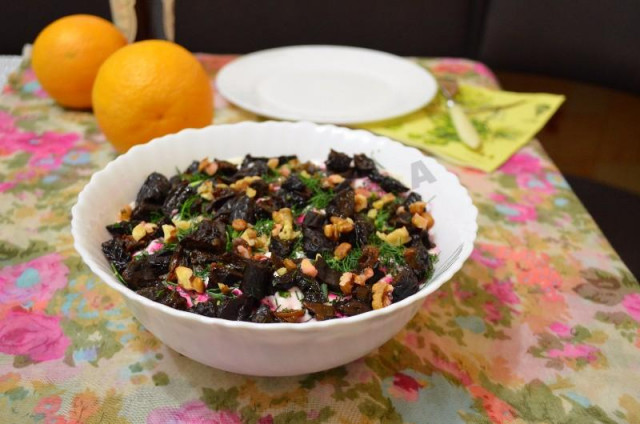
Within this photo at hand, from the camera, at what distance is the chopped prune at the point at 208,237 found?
886 millimetres

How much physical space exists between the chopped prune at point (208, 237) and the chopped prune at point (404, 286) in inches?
11.3

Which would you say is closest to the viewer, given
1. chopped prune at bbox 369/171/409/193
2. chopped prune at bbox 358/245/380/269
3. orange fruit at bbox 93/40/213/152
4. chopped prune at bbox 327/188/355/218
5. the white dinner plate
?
chopped prune at bbox 358/245/380/269

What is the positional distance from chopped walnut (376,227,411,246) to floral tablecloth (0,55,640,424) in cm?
17

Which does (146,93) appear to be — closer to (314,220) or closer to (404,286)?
(314,220)

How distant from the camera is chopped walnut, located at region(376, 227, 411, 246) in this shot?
3.15ft

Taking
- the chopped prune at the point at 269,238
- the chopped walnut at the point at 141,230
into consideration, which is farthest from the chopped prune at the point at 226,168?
the chopped walnut at the point at 141,230

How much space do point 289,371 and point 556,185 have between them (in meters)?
0.96

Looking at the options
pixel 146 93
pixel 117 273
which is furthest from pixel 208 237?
pixel 146 93

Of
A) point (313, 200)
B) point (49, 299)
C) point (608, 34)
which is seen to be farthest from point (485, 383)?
point (608, 34)

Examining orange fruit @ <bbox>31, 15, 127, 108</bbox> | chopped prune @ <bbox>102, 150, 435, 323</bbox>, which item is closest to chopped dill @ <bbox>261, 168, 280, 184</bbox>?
chopped prune @ <bbox>102, 150, 435, 323</bbox>

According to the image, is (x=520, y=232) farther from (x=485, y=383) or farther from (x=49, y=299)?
(x=49, y=299)

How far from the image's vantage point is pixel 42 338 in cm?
95

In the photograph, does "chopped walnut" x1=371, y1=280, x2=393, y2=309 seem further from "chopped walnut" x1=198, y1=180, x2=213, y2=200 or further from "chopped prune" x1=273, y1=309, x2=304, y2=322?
"chopped walnut" x1=198, y1=180, x2=213, y2=200

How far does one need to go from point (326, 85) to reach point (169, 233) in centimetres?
104
